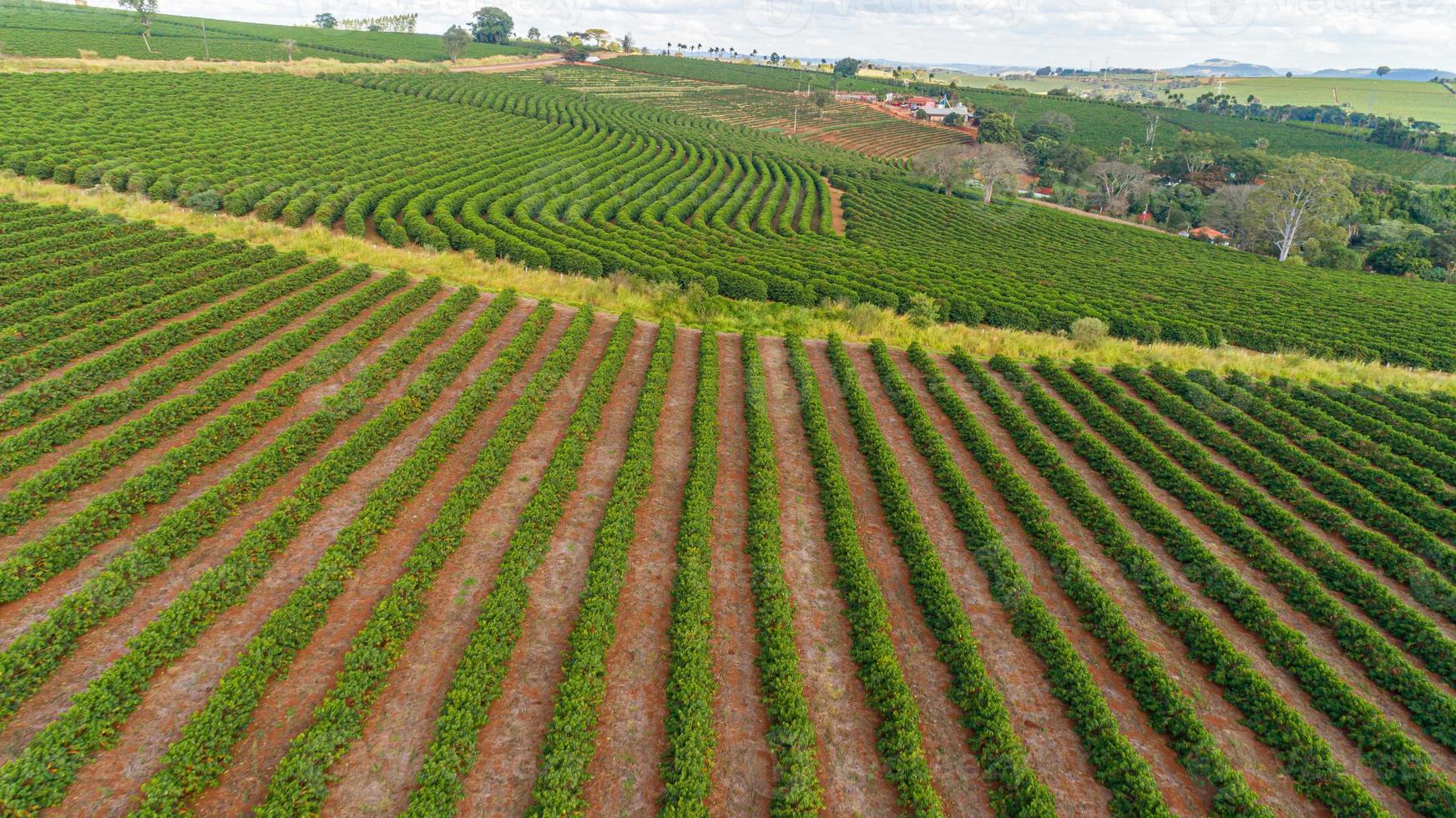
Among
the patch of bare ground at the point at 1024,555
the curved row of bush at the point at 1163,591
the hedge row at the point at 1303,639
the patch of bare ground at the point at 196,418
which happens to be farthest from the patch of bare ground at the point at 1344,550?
the patch of bare ground at the point at 196,418

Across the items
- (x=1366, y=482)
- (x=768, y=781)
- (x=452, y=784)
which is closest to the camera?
(x=452, y=784)

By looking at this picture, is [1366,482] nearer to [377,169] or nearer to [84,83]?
[377,169]

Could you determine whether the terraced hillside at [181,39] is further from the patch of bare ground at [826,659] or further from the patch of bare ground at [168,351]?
the patch of bare ground at [826,659]

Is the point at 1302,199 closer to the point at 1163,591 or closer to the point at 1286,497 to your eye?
the point at 1286,497

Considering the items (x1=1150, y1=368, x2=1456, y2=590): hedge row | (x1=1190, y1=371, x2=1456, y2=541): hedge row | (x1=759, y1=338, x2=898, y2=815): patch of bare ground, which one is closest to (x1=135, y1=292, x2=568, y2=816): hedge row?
(x1=759, y1=338, x2=898, y2=815): patch of bare ground

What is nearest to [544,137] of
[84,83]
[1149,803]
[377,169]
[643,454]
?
[377,169]

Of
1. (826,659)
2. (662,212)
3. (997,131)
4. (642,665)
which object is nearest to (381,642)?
(642,665)
